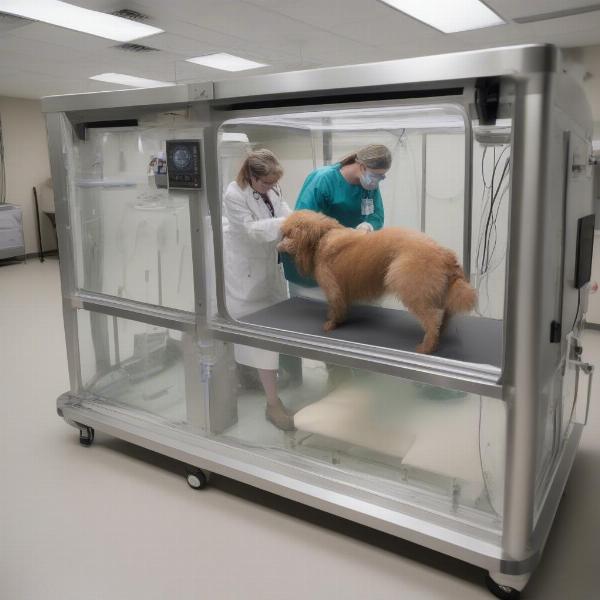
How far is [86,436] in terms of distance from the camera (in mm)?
2543

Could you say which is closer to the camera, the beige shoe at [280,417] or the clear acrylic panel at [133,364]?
the beige shoe at [280,417]

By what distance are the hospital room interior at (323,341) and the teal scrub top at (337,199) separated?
0.01 meters

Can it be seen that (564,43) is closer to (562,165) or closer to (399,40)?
(399,40)

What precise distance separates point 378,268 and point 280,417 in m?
0.78

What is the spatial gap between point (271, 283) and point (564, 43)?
3.90 m

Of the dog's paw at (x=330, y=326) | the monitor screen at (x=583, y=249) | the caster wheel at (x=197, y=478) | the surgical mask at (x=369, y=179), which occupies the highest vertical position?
the surgical mask at (x=369, y=179)

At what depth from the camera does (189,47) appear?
4.86 metres

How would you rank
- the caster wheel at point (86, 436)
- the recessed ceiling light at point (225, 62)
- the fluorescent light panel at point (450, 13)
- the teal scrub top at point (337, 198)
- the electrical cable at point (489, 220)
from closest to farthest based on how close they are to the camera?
1. the electrical cable at point (489, 220)
2. the teal scrub top at point (337, 198)
3. the caster wheel at point (86, 436)
4. the fluorescent light panel at point (450, 13)
5. the recessed ceiling light at point (225, 62)

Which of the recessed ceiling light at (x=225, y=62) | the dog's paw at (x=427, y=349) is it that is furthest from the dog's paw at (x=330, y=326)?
the recessed ceiling light at (x=225, y=62)

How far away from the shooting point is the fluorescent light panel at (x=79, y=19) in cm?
372

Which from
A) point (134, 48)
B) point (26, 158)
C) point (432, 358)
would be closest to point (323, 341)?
point (432, 358)

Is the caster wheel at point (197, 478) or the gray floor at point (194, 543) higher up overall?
the caster wheel at point (197, 478)

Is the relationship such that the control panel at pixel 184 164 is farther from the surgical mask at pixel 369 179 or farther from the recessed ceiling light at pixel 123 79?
the recessed ceiling light at pixel 123 79

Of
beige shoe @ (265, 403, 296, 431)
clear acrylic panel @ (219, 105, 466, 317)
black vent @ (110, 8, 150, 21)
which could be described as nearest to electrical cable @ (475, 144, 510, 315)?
clear acrylic panel @ (219, 105, 466, 317)
